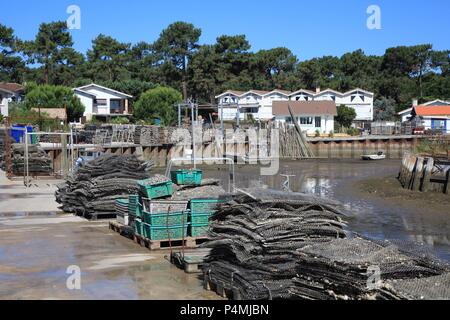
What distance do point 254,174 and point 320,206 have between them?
3122 cm

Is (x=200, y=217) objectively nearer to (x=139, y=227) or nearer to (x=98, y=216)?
(x=139, y=227)

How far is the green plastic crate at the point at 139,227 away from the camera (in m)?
13.5

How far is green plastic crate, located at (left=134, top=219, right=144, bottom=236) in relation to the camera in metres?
13.5

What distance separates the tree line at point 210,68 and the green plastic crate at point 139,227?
3192 inches

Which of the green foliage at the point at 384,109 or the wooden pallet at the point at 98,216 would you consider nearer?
the wooden pallet at the point at 98,216

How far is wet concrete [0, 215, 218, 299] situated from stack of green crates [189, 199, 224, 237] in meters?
0.84

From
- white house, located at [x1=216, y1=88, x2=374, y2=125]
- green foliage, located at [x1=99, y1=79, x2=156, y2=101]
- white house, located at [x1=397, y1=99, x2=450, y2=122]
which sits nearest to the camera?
green foliage, located at [x1=99, y1=79, x2=156, y2=101]

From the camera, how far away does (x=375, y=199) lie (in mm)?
26938

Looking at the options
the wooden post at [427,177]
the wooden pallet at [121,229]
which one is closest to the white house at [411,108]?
the wooden post at [427,177]

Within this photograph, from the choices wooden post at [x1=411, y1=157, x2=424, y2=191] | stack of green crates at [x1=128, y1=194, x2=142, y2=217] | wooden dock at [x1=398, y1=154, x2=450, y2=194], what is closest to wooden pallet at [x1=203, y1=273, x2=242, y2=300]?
stack of green crates at [x1=128, y1=194, x2=142, y2=217]

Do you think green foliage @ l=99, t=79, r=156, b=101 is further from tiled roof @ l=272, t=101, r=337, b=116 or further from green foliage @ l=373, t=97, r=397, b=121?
green foliage @ l=373, t=97, r=397, b=121

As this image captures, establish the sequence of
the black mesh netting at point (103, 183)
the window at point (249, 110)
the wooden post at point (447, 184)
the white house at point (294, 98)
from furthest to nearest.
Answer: the window at point (249, 110) < the white house at point (294, 98) < the wooden post at point (447, 184) < the black mesh netting at point (103, 183)

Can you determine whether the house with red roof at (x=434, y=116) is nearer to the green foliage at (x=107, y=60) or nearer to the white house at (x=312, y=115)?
the white house at (x=312, y=115)

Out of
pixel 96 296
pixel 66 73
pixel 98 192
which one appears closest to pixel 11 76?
pixel 66 73
